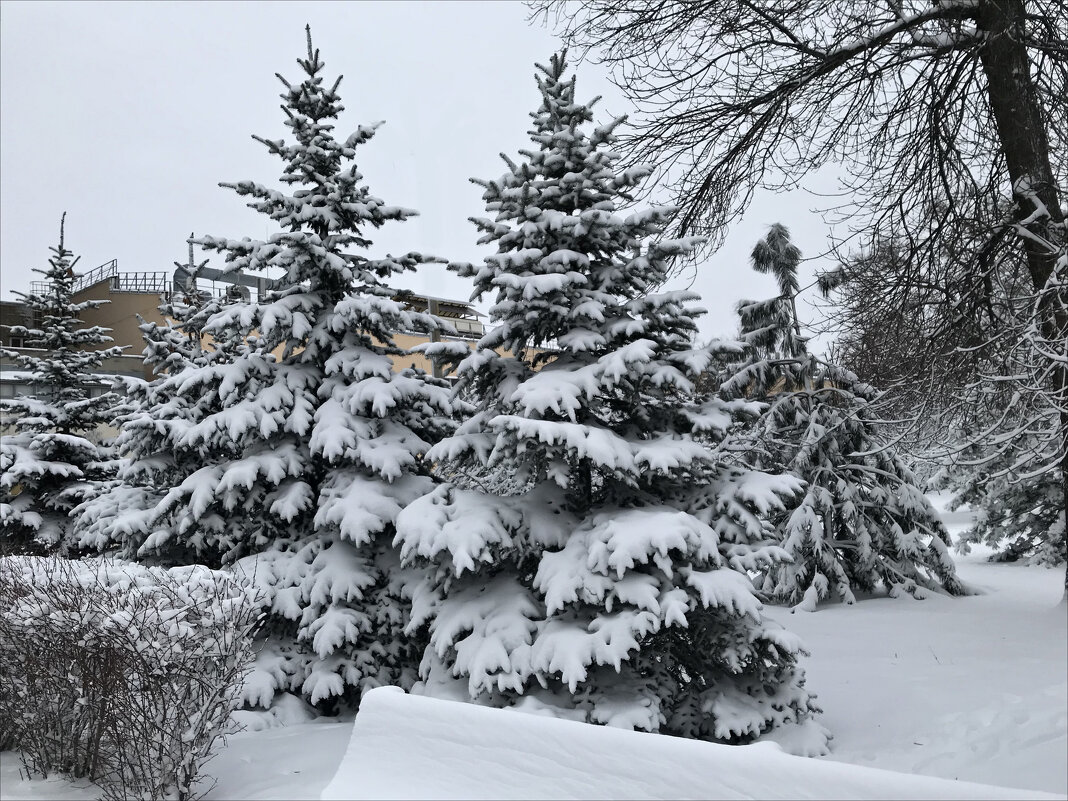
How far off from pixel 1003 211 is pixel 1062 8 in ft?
7.03

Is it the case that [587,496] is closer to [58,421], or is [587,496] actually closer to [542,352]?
[542,352]

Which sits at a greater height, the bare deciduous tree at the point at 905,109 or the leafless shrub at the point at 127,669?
the bare deciduous tree at the point at 905,109

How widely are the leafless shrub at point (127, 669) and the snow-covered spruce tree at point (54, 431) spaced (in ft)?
26.4

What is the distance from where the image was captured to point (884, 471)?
44.5 feet

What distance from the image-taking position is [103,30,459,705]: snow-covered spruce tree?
23.6 feet

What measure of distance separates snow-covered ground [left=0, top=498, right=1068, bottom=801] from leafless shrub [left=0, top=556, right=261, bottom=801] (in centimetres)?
41

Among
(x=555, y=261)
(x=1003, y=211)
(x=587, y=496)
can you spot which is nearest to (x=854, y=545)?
(x=1003, y=211)

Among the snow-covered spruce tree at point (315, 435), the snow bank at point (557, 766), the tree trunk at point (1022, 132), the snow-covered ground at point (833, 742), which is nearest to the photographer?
the snow bank at point (557, 766)

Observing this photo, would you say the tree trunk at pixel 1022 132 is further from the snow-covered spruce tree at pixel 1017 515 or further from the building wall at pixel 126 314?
the building wall at pixel 126 314

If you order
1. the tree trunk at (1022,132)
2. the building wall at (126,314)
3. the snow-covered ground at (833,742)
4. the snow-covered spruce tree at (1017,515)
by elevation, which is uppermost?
Result: the building wall at (126,314)


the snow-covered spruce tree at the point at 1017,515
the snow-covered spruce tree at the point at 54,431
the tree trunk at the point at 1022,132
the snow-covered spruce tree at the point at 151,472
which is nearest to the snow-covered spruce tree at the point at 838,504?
the snow-covered spruce tree at the point at 1017,515

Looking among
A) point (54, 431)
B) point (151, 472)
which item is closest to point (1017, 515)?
point (151, 472)

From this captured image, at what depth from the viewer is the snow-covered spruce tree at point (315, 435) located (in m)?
7.18

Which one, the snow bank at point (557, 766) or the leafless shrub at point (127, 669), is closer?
the snow bank at point (557, 766)
